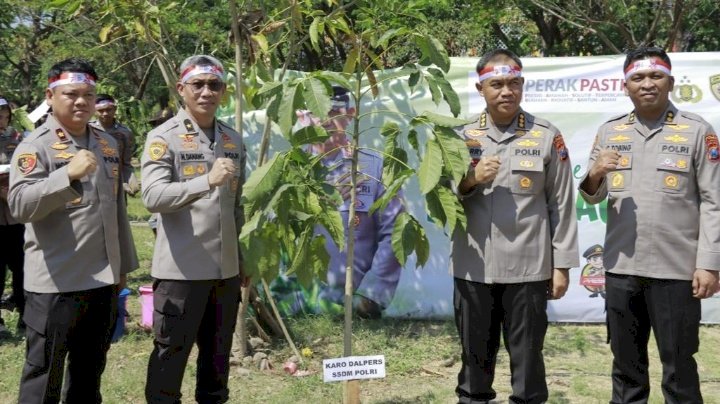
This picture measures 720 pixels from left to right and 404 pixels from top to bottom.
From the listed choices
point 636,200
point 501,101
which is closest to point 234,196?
point 501,101

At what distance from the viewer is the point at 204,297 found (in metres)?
3.35

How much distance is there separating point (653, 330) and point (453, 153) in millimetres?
1274

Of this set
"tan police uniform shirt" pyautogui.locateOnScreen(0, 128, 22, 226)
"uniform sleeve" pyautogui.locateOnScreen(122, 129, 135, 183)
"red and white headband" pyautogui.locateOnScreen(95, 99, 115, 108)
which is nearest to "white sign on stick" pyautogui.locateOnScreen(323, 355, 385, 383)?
"uniform sleeve" pyautogui.locateOnScreen(122, 129, 135, 183)

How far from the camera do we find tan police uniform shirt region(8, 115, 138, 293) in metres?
3.01

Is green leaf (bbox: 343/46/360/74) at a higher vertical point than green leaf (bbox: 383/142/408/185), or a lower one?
higher

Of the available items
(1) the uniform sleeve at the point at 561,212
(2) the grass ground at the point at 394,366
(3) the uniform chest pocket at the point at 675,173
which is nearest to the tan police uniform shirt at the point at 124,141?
(2) the grass ground at the point at 394,366

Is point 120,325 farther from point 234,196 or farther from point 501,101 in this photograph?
point 501,101

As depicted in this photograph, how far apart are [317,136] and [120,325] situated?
3.05 metres

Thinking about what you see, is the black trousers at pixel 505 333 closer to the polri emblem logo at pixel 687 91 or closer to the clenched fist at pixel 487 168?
the clenched fist at pixel 487 168

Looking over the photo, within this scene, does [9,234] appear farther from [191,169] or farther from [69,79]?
[191,169]

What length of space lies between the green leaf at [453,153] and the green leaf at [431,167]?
0.02 meters

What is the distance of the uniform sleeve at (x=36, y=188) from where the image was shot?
2.95 metres

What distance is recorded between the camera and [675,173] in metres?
3.32

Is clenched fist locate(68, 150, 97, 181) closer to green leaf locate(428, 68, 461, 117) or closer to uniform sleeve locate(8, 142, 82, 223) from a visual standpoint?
uniform sleeve locate(8, 142, 82, 223)
